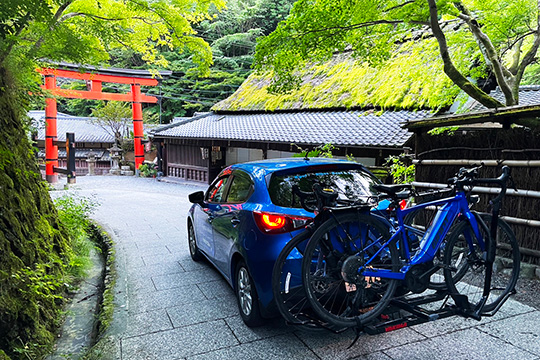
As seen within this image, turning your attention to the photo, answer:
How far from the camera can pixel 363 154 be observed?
1174cm

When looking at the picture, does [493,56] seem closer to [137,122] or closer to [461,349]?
[461,349]

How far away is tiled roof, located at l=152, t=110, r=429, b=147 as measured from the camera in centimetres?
1127

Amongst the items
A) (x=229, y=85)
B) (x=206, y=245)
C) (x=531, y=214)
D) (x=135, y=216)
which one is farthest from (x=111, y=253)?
(x=229, y=85)

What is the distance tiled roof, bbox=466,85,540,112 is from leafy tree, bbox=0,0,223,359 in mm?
7881

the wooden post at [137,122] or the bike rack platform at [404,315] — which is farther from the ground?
the wooden post at [137,122]

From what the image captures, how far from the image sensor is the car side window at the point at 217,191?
4777 mm

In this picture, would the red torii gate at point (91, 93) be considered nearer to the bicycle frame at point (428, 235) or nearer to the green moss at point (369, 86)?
the green moss at point (369, 86)

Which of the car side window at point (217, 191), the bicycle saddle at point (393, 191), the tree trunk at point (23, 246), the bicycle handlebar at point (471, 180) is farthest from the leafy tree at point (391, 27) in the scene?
the bicycle saddle at point (393, 191)

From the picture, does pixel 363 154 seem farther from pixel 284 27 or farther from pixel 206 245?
pixel 206 245

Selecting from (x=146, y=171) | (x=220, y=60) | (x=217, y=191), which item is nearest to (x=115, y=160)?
(x=146, y=171)

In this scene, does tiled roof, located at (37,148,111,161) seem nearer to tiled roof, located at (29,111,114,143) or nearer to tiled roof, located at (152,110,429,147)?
tiled roof, located at (29,111,114,143)

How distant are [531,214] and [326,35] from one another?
4.29 metres

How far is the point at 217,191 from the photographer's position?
5035 mm

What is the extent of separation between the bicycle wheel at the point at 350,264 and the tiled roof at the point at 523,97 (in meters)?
9.35
